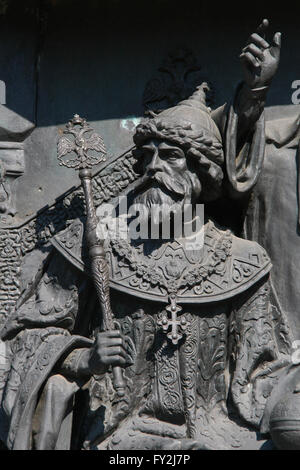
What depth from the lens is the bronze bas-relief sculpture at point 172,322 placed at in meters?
6.48

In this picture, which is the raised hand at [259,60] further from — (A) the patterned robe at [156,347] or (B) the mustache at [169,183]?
(A) the patterned robe at [156,347]

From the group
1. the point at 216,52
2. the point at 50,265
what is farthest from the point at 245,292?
the point at 216,52

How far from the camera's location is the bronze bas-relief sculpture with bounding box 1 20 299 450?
6.48 metres

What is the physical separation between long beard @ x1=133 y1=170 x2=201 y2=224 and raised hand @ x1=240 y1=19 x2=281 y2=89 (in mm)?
545

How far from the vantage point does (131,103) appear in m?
7.43

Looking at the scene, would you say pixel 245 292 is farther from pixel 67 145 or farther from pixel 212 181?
pixel 67 145

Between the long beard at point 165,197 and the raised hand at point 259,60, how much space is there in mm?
545

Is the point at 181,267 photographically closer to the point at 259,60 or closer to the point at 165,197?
the point at 165,197

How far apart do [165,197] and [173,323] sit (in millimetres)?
585

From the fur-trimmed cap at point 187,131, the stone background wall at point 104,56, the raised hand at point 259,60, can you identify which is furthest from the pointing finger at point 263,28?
the fur-trimmed cap at point 187,131

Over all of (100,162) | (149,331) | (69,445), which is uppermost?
(100,162)

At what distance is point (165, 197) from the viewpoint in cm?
662

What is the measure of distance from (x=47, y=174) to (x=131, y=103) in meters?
0.57

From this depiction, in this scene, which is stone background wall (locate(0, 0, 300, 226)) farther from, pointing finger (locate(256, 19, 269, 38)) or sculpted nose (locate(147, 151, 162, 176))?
sculpted nose (locate(147, 151, 162, 176))
